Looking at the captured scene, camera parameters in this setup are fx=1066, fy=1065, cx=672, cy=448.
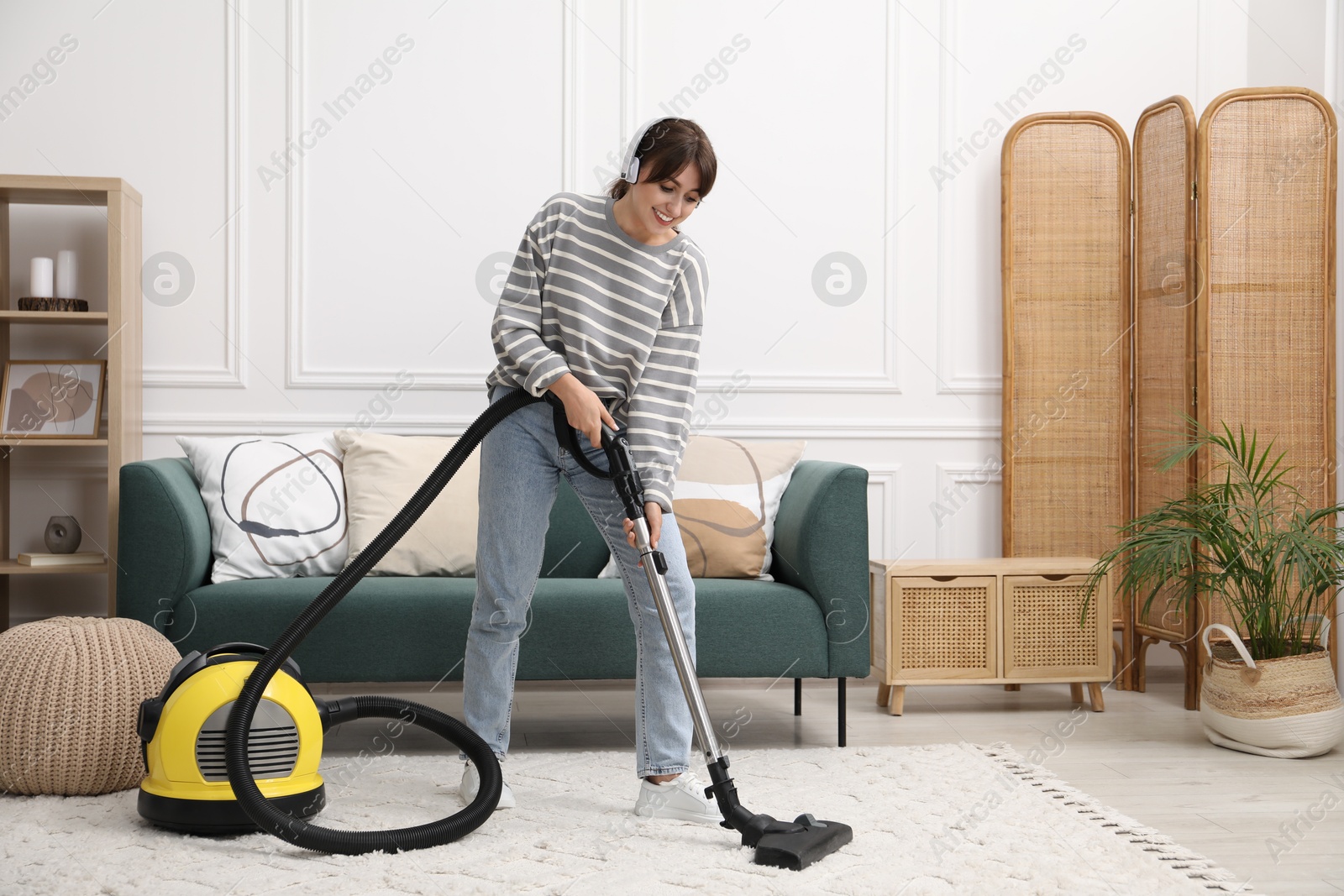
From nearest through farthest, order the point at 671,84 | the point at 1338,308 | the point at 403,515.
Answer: the point at 403,515 → the point at 1338,308 → the point at 671,84

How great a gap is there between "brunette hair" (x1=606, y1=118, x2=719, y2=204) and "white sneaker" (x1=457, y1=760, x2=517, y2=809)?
1.18 m

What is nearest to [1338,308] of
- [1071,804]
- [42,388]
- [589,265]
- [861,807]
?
[1071,804]

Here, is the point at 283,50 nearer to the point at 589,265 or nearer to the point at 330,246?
the point at 330,246

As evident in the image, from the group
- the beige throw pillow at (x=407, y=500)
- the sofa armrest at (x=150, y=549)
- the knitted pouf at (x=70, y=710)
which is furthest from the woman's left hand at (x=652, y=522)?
the sofa armrest at (x=150, y=549)

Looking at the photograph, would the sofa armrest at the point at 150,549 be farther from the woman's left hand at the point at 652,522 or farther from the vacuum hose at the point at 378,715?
the woman's left hand at the point at 652,522

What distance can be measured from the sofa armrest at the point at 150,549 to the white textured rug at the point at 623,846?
467 mm

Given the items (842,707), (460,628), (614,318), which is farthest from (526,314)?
(842,707)

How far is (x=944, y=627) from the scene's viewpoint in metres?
3.00

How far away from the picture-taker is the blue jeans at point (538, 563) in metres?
2.01

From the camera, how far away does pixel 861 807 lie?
2096 mm

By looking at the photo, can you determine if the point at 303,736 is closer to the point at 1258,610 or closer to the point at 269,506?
the point at 269,506

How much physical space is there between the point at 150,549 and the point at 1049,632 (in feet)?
7.78

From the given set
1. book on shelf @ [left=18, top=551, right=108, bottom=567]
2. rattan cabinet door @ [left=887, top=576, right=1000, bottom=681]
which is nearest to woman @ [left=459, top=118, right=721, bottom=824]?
rattan cabinet door @ [left=887, top=576, right=1000, bottom=681]

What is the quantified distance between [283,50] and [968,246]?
2.31m
